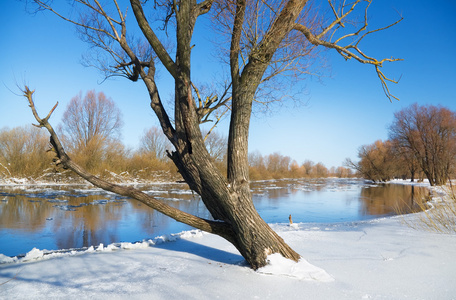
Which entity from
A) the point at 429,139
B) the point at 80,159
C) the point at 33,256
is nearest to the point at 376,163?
the point at 429,139

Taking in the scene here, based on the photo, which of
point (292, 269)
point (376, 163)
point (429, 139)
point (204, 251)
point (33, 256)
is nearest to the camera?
point (292, 269)

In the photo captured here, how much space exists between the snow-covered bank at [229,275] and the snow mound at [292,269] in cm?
2

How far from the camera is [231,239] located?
343cm

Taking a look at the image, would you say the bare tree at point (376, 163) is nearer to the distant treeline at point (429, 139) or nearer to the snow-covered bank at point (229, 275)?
the distant treeline at point (429, 139)

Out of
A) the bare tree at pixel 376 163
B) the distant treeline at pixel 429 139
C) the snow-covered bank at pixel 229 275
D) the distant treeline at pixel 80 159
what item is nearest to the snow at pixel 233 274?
the snow-covered bank at pixel 229 275

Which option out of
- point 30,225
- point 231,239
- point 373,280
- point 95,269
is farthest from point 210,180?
point 30,225

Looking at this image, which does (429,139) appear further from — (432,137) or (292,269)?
(292,269)

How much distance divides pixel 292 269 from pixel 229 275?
691 millimetres

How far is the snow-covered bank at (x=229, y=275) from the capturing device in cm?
256

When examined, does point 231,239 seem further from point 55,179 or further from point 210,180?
point 55,179

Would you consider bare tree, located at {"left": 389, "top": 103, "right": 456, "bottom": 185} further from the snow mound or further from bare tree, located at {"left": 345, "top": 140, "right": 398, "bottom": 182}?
the snow mound

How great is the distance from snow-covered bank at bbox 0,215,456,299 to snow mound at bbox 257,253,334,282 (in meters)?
0.02

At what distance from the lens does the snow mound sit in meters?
2.95

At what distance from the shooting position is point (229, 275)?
10.1ft
